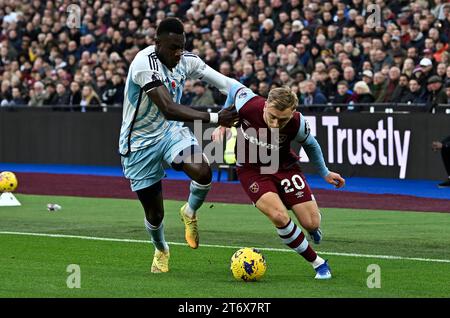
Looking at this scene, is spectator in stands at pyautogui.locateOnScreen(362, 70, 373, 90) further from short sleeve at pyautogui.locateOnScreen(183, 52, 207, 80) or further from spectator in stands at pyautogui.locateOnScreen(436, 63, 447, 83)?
short sleeve at pyautogui.locateOnScreen(183, 52, 207, 80)

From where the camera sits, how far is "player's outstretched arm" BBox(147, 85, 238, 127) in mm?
11297

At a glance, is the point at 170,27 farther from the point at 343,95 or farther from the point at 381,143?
the point at 343,95

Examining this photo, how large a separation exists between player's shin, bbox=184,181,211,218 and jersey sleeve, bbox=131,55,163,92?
1158mm

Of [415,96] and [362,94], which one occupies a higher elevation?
[415,96]

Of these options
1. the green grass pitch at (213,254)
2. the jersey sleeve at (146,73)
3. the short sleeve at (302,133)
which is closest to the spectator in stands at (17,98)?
the green grass pitch at (213,254)

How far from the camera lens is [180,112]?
1155cm

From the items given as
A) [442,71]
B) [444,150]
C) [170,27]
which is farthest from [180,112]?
[442,71]

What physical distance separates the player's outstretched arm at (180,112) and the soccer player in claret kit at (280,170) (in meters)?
0.32

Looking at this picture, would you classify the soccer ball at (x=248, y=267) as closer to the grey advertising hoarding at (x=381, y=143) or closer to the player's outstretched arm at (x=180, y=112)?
the player's outstretched arm at (x=180, y=112)

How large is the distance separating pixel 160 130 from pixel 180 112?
0.63m

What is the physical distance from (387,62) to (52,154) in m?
10.9

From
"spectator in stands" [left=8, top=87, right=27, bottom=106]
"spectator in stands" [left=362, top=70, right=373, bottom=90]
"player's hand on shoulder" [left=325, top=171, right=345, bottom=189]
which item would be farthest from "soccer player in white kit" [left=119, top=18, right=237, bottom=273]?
"spectator in stands" [left=8, top=87, right=27, bottom=106]
